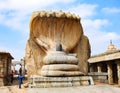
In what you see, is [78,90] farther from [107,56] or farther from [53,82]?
[107,56]

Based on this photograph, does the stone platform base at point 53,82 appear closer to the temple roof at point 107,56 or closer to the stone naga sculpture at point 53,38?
the stone naga sculpture at point 53,38

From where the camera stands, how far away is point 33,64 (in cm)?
1323

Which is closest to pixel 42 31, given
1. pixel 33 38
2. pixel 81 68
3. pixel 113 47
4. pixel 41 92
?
pixel 33 38

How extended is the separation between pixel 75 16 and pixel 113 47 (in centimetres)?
1953

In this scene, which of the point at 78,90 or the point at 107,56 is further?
the point at 107,56

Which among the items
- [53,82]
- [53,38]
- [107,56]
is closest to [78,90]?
[53,82]

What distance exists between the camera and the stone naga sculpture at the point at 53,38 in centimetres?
1317

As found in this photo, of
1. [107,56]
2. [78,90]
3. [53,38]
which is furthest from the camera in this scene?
[107,56]

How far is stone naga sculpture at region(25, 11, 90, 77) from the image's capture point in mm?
13172

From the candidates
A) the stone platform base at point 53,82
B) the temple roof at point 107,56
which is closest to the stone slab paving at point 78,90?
the stone platform base at point 53,82

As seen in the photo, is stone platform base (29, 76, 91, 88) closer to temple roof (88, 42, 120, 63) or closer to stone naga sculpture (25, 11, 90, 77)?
stone naga sculpture (25, 11, 90, 77)

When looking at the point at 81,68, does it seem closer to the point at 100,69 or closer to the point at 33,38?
the point at 33,38

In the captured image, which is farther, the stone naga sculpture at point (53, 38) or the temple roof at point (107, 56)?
the temple roof at point (107, 56)

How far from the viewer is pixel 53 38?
13.5m
